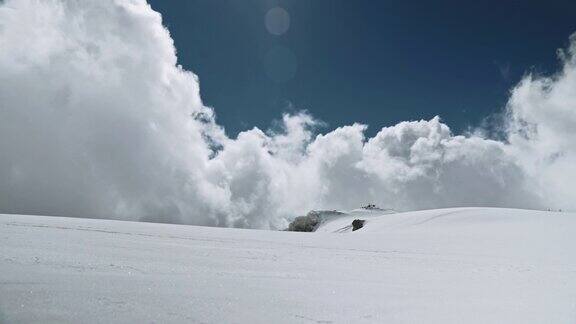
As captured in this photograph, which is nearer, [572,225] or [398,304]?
[398,304]

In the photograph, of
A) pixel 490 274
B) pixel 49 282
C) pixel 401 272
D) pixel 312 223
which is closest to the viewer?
pixel 49 282

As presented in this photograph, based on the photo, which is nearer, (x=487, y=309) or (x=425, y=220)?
(x=487, y=309)

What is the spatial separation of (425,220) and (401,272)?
85.8 feet

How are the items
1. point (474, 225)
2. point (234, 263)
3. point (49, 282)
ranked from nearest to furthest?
point (49, 282) → point (234, 263) → point (474, 225)

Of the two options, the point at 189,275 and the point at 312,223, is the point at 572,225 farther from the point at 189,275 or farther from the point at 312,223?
the point at 312,223

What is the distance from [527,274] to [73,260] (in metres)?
9.68

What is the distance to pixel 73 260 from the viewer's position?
613cm

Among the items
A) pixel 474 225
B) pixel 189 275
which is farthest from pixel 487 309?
pixel 474 225

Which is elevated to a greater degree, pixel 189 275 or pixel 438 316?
pixel 189 275

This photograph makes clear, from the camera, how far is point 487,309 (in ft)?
18.2

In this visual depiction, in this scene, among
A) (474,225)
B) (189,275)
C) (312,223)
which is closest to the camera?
(189,275)

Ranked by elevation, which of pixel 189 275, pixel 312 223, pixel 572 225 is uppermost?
pixel 312 223

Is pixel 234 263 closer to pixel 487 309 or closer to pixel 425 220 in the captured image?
pixel 487 309

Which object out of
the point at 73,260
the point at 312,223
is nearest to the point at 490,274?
the point at 73,260
